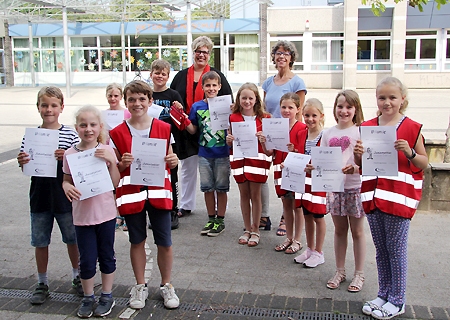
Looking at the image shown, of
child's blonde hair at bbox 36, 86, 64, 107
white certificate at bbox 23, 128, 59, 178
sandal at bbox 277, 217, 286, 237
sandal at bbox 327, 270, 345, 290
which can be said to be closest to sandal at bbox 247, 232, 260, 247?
sandal at bbox 277, 217, 286, 237

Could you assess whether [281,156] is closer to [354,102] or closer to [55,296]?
[354,102]

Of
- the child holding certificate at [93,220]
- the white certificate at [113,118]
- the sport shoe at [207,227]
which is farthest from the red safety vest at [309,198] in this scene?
the white certificate at [113,118]

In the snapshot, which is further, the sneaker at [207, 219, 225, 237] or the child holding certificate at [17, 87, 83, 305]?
the sneaker at [207, 219, 225, 237]

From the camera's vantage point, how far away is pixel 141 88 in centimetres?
418

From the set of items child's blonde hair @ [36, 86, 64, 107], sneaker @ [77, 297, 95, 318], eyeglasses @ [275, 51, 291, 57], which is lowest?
sneaker @ [77, 297, 95, 318]

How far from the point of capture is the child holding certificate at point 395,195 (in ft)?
12.4

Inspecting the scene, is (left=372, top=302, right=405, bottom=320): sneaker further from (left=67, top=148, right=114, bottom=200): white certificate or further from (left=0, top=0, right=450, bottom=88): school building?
(left=0, top=0, right=450, bottom=88): school building

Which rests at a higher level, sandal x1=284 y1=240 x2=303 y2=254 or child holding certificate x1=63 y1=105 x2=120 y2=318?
child holding certificate x1=63 y1=105 x2=120 y2=318

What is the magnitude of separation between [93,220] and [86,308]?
72cm

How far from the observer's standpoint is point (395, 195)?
12.6 ft

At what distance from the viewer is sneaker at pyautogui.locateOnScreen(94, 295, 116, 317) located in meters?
4.05

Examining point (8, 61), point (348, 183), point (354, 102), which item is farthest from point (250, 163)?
point (8, 61)

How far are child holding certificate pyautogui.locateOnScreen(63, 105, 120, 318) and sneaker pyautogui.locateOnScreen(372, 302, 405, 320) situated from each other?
207cm

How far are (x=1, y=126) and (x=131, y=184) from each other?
12.7 metres
